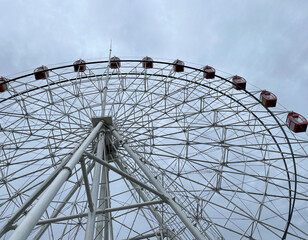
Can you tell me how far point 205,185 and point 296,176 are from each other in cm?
518

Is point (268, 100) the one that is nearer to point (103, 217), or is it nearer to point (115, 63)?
point (115, 63)

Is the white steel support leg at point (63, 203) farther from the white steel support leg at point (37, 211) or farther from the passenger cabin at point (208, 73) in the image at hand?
the passenger cabin at point (208, 73)

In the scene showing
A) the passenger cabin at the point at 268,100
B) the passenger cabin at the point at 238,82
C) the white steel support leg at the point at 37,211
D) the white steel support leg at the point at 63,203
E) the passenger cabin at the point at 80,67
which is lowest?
the white steel support leg at the point at 37,211

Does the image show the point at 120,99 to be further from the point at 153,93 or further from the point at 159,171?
the point at 159,171

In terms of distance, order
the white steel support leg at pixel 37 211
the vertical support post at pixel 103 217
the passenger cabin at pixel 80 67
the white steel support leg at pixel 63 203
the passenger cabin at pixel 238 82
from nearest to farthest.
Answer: the white steel support leg at pixel 37 211 → the white steel support leg at pixel 63 203 → the vertical support post at pixel 103 217 → the passenger cabin at pixel 238 82 → the passenger cabin at pixel 80 67

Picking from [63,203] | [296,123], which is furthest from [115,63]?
[296,123]

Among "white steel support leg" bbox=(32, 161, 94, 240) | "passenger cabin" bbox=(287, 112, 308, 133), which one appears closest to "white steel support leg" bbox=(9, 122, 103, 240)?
"white steel support leg" bbox=(32, 161, 94, 240)

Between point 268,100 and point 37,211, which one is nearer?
point 37,211

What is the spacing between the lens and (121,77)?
21406 millimetres

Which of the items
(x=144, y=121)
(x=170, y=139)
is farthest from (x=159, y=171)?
(x=144, y=121)

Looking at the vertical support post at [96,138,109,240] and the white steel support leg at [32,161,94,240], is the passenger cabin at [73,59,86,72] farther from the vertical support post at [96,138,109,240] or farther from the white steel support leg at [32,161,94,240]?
the vertical support post at [96,138,109,240]

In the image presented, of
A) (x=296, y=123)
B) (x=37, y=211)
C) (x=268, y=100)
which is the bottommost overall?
(x=37, y=211)

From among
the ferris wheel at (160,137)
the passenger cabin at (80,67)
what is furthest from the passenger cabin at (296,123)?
the passenger cabin at (80,67)

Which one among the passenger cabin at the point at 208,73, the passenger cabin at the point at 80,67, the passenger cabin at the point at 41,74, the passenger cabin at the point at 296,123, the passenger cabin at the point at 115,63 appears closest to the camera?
the passenger cabin at the point at 296,123
